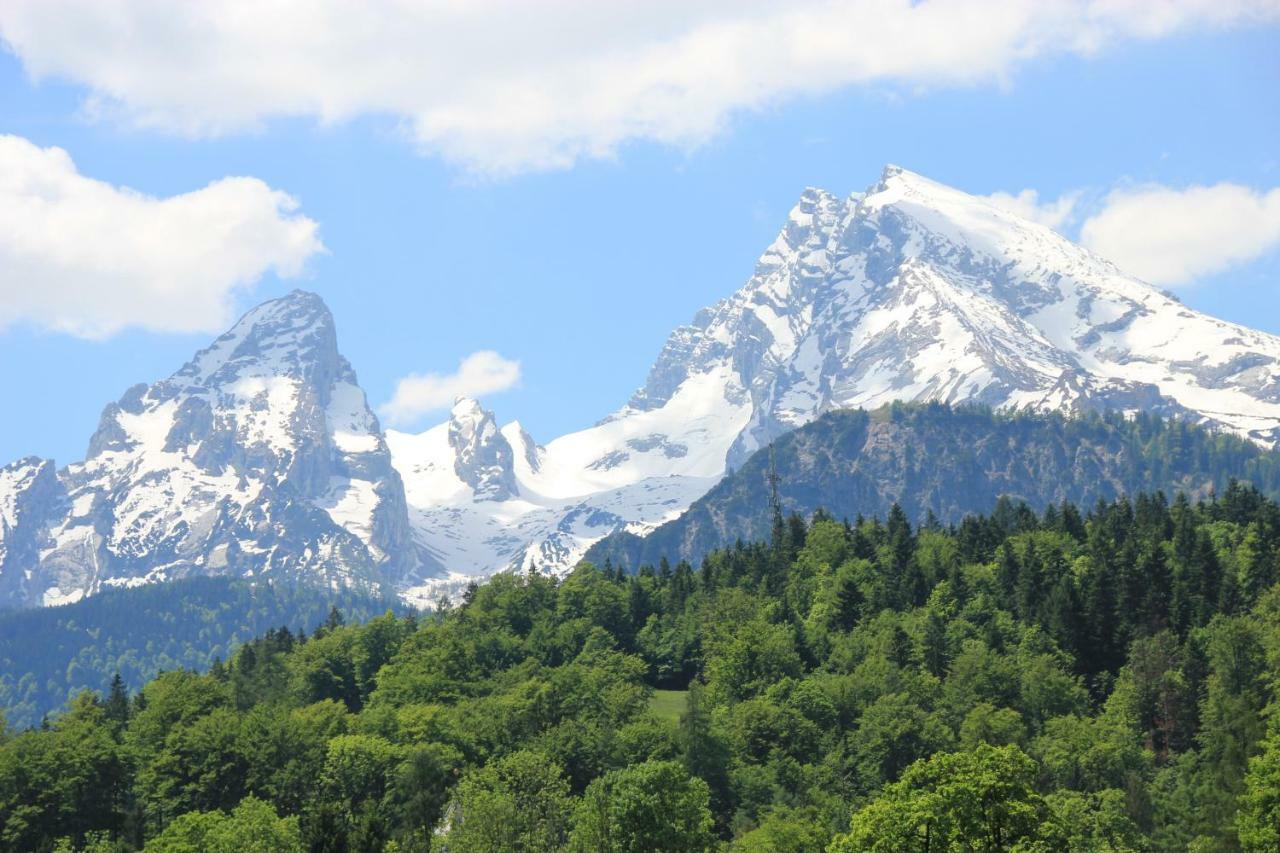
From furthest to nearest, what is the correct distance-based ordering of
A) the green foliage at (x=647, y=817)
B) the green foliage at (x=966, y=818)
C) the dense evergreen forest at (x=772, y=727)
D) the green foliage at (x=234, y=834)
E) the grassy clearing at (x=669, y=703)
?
the grassy clearing at (x=669, y=703)
the green foliage at (x=234, y=834)
the dense evergreen forest at (x=772, y=727)
the green foliage at (x=647, y=817)
the green foliage at (x=966, y=818)

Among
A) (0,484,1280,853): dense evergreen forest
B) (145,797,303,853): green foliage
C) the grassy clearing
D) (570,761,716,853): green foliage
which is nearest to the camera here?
(570,761,716,853): green foliage

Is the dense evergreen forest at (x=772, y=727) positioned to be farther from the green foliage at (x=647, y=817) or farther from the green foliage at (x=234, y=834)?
the green foliage at (x=234, y=834)

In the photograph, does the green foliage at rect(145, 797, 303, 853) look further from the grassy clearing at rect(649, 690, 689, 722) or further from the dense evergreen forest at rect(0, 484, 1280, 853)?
the grassy clearing at rect(649, 690, 689, 722)

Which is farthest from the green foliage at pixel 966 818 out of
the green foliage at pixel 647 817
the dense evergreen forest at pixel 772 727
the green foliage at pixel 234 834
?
the green foliage at pixel 234 834

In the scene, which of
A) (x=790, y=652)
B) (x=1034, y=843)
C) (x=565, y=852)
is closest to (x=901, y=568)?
(x=790, y=652)

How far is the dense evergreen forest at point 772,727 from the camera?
10481 centimetres

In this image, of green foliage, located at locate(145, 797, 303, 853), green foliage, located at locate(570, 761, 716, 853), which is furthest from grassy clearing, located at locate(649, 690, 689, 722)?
green foliage, located at locate(570, 761, 716, 853)

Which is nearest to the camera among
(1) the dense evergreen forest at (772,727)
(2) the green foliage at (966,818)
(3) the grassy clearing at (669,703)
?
(2) the green foliage at (966,818)

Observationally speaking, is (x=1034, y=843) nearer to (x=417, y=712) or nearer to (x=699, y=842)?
(x=699, y=842)

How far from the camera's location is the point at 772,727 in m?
146

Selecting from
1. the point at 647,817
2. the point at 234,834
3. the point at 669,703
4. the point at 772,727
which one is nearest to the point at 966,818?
the point at 647,817

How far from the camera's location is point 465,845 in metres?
107

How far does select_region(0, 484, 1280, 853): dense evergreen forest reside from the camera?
10481cm

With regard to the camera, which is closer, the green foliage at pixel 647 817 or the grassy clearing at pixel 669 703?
the green foliage at pixel 647 817
